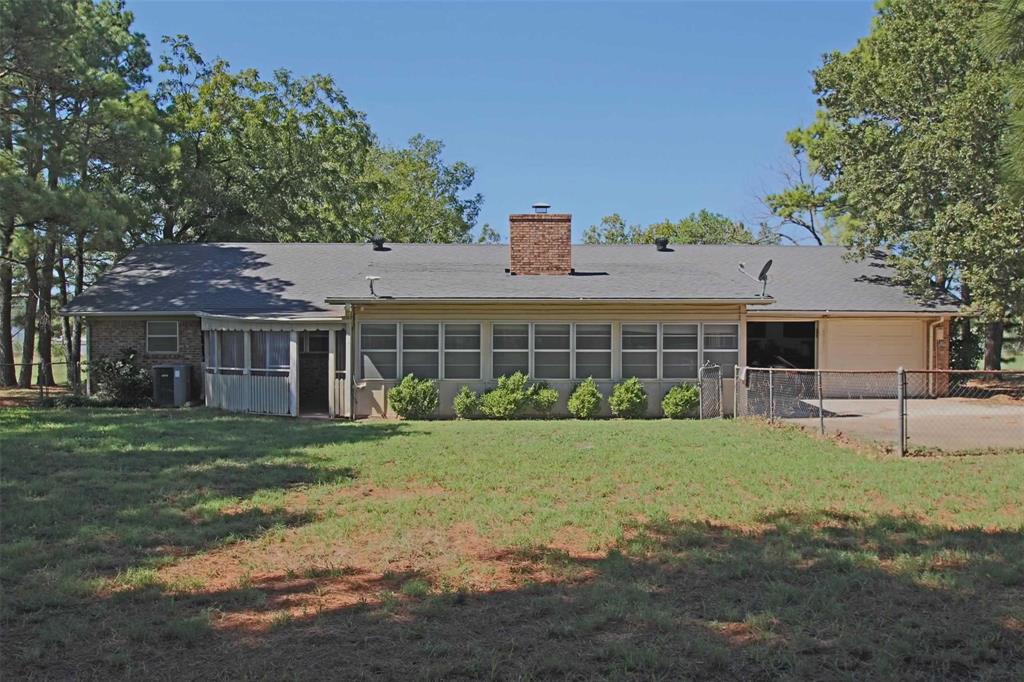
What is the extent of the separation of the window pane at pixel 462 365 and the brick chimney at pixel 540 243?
2.81 meters

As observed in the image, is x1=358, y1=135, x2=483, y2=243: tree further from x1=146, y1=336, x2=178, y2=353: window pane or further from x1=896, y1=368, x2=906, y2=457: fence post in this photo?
x1=896, y1=368, x2=906, y2=457: fence post

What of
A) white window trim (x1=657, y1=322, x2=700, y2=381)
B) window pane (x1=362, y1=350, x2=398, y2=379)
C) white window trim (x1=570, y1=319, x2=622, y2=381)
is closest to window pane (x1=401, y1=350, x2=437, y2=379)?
window pane (x1=362, y1=350, x2=398, y2=379)

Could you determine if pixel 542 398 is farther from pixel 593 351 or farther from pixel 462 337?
pixel 462 337

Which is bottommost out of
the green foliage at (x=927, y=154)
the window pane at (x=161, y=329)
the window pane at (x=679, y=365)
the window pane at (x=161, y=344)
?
the window pane at (x=679, y=365)

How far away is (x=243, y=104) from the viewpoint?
31.4m

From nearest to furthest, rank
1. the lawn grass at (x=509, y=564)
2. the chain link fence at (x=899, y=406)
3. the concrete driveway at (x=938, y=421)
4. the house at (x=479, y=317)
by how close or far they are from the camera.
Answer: the lawn grass at (x=509, y=564), the chain link fence at (x=899, y=406), the concrete driveway at (x=938, y=421), the house at (x=479, y=317)

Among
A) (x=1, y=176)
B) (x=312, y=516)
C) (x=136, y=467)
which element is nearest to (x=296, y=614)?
(x=312, y=516)

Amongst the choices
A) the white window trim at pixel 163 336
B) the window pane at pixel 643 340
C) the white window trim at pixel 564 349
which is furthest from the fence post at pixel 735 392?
the white window trim at pixel 163 336

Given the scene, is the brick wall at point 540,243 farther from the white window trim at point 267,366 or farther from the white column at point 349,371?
the white window trim at point 267,366

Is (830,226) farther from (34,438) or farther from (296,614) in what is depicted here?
(296,614)

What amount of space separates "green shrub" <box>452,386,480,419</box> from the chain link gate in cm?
484

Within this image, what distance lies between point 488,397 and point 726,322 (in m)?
5.56

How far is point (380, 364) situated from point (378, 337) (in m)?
0.59

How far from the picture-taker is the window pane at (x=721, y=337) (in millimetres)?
17688
